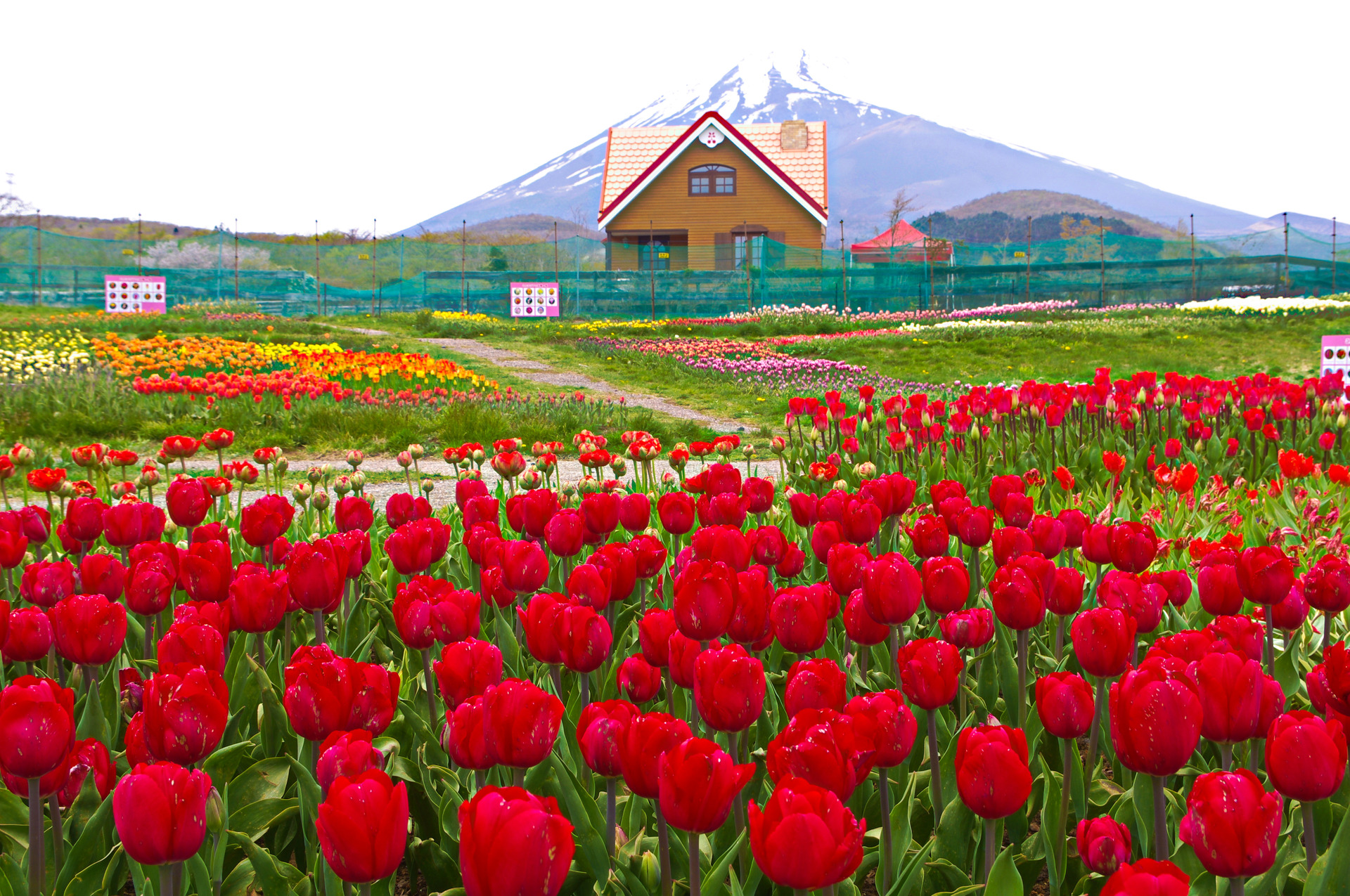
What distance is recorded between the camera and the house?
33625 mm

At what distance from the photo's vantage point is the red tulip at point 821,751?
1039mm

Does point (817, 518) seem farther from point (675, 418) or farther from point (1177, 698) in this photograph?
point (675, 418)

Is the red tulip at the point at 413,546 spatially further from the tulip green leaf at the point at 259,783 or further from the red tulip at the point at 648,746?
the red tulip at the point at 648,746

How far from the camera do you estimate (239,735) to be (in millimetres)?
1714

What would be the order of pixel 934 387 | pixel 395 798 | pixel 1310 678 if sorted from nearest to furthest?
pixel 395 798 < pixel 1310 678 < pixel 934 387

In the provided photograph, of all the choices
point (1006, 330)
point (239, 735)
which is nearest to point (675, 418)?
point (239, 735)

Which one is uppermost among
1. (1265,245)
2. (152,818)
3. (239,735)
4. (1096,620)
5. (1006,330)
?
(1265,245)

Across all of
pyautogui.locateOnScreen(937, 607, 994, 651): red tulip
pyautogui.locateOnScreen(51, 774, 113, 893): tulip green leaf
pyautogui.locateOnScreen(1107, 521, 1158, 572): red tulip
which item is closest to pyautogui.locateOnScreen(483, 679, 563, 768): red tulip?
pyautogui.locateOnScreen(51, 774, 113, 893): tulip green leaf

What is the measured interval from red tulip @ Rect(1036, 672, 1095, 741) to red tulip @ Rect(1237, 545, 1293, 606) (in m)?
0.63

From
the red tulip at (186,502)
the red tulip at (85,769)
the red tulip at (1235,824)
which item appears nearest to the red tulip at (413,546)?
the red tulip at (186,502)

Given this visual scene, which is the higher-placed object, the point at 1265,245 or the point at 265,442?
the point at 1265,245

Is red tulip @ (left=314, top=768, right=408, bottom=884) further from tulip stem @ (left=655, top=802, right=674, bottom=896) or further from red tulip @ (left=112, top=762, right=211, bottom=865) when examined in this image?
tulip stem @ (left=655, top=802, right=674, bottom=896)

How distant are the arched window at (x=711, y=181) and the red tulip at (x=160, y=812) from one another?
34.5 metres

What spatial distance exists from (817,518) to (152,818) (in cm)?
187
